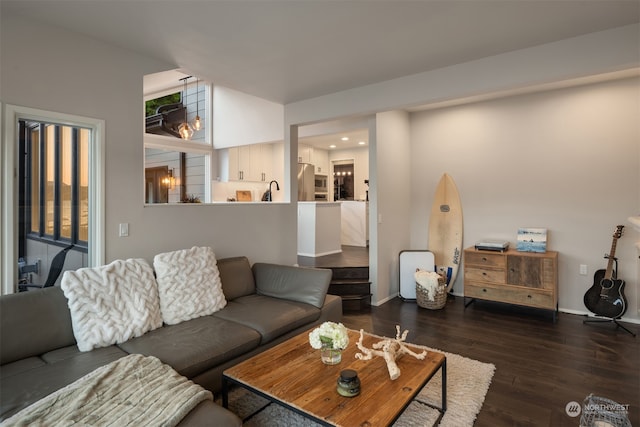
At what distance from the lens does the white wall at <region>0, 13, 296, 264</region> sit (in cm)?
240

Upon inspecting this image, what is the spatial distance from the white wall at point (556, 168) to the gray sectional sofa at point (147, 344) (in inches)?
122

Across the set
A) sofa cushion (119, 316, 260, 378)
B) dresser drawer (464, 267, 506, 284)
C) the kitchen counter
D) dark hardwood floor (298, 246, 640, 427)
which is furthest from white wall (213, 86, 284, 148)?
sofa cushion (119, 316, 260, 378)

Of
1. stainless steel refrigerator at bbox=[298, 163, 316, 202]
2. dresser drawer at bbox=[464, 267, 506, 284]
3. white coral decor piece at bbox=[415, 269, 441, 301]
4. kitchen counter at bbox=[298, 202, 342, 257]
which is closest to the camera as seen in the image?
dresser drawer at bbox=[464, 267, 506, 284]

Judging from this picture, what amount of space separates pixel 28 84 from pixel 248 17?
1.64m

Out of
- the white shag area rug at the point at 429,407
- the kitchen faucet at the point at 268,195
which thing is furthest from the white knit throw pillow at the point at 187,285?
the kitchen faucet at the point at 268,195

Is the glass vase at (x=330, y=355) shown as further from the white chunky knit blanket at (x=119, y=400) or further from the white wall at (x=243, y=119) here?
the white wall at (x=243, y=119)

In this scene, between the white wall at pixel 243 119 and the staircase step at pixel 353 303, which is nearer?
the staircase step at pixel 353 303

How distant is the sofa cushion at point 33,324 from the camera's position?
6.59 ft

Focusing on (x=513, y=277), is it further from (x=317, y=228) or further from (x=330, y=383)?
(x=330, y=383)

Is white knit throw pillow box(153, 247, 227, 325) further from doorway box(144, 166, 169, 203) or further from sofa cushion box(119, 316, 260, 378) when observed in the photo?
doorway box(144, 166, 169, 203)

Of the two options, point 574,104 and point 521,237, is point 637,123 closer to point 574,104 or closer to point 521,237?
point 574,104

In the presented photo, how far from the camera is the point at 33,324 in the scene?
211cm

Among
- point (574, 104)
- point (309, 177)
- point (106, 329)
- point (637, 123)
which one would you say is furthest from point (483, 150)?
point (106, 329)

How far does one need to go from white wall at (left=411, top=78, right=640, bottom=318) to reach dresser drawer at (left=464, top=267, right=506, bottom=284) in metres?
0.64
